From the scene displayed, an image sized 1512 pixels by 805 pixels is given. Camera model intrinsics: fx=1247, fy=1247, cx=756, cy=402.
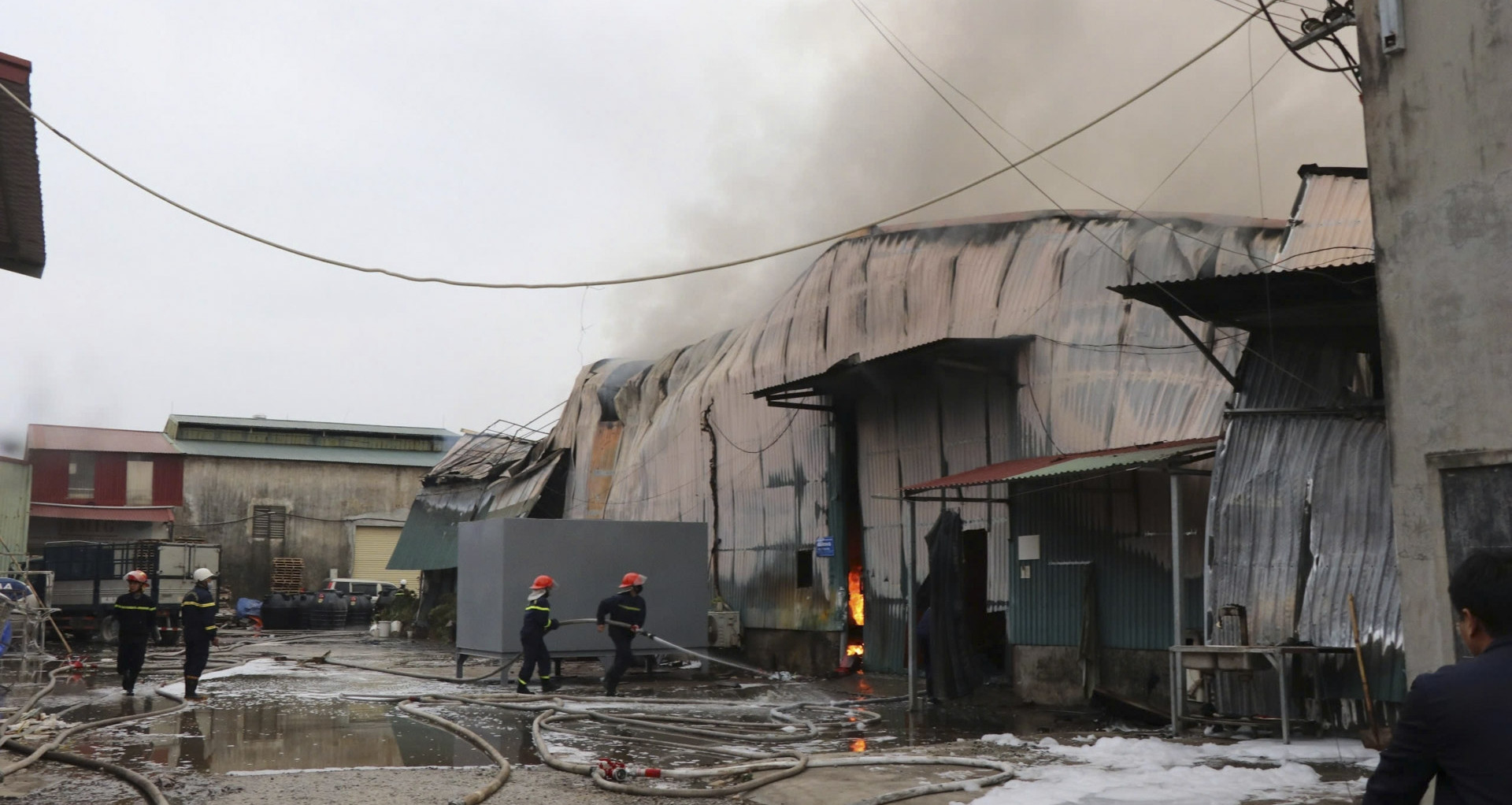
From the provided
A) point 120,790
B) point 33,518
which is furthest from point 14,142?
point 33,518

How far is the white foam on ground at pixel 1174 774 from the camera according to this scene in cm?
819

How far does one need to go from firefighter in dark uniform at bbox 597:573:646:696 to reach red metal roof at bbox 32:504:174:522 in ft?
132

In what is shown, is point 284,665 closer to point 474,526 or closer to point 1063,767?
point 474,526

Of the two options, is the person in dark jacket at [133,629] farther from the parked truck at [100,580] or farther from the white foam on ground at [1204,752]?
the parked truck at [100,580]

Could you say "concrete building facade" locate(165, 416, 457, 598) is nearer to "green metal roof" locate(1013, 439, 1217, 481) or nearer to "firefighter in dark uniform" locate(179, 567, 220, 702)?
"firefighter in dark uniform" locate(179, 567, 220, 702)

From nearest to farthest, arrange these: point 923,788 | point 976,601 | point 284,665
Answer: point 923,788, point 976,601, point 284,665

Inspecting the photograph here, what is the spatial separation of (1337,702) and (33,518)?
50.0 m

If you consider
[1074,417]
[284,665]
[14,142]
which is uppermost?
[14,142]

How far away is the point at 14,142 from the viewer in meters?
9.08

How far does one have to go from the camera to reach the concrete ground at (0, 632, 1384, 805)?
28.7 ft

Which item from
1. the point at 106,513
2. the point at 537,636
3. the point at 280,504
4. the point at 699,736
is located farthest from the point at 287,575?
the point at 699,736

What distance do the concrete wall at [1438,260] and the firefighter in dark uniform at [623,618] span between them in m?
11.1

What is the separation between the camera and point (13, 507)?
38000mm

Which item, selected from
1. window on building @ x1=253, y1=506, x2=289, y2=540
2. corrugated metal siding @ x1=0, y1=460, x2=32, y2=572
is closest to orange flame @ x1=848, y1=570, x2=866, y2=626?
corrugated metal siding @ x1=0, y1=460, x2=32, y2=572
